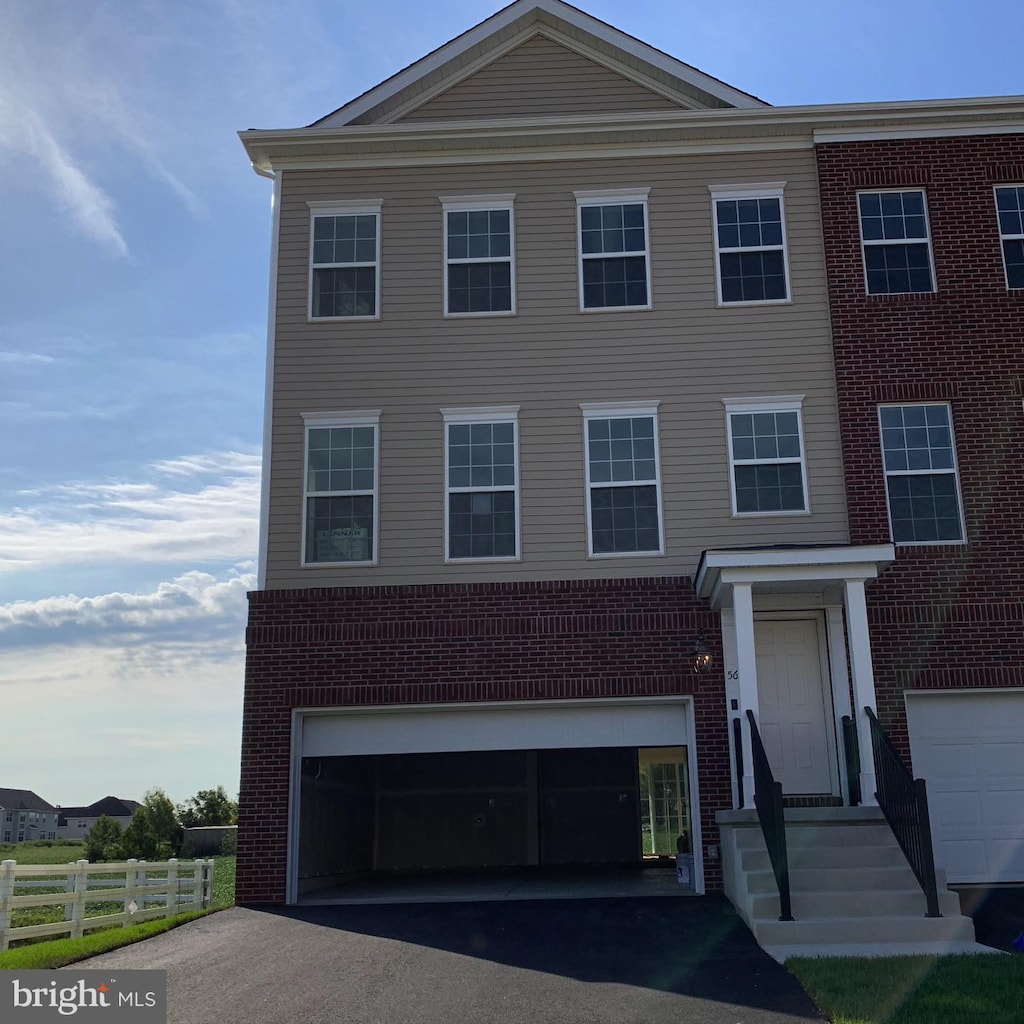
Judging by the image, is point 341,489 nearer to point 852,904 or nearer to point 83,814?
point 852,904

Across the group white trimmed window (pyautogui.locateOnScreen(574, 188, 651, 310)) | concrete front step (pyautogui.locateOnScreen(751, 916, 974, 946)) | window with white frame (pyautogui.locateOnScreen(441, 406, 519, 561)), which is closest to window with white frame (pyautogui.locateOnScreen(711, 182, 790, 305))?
white trimmed window (pyautogui.locateOnScreen(574, 188, 651, 310))

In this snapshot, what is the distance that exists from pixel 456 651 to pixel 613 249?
5.38 m

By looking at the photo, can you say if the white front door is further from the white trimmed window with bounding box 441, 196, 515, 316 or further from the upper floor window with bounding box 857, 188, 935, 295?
the white trimmed window with bounding box 441, 196, 515, 316

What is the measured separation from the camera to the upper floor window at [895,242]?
1459 centimetres

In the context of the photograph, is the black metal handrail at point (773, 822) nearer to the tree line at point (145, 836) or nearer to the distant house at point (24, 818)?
the tree line at point (145, 836)

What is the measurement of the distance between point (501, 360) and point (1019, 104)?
7188 mm

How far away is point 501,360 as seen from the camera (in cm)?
1459

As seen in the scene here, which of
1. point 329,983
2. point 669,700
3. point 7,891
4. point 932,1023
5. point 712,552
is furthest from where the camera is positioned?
point 669,700

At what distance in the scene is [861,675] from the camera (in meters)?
12.3

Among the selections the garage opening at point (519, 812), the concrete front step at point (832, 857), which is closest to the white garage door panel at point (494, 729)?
the concrete front step at point (832, 857)

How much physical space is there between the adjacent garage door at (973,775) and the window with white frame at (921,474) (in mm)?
1899

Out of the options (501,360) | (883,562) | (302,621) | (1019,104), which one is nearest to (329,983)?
(302,621)

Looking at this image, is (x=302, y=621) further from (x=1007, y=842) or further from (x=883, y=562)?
(x=1007, y=842)

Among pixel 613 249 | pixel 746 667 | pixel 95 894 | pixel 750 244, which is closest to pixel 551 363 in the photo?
pixel 613 249
